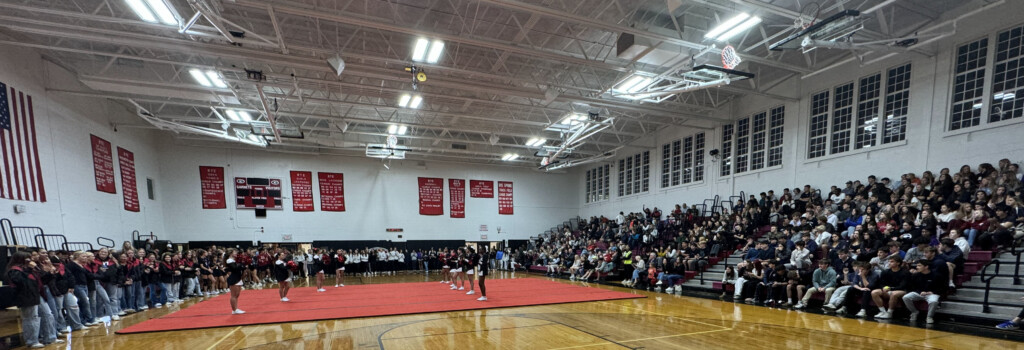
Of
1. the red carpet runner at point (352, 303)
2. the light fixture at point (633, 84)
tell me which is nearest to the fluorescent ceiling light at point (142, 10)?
the red carpet runner at point (352, 303)

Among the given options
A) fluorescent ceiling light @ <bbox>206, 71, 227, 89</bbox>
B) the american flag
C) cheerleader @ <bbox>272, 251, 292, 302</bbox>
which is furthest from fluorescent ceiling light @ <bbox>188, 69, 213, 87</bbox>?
cheerleader @ <bbox>272, 251, 292, 302</bbox>

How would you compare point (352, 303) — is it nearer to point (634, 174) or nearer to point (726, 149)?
point (726, 149)

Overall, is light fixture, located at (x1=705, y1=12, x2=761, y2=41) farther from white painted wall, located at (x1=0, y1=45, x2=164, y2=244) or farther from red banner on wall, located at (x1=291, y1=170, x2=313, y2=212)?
red banner on wall, located at (x1=291, y1=170, x2=313, y2=212)

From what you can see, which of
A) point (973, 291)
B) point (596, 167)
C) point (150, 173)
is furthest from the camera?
point (596, 167)

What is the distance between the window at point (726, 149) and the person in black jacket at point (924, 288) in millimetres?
11398

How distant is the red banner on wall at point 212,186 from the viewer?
22.3 meters

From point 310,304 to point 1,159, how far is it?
30.3 ft

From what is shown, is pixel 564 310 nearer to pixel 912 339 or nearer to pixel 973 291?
pixel 912 339

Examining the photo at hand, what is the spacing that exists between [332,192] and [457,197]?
7932 mm

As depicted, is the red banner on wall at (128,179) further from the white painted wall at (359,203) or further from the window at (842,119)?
the window at (842,119)

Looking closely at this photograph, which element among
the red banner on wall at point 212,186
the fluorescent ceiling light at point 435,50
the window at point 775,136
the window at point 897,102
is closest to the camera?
the fluorescent ceiling light at point 435,50

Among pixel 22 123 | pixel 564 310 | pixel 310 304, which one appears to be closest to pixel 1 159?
pixel 22 123

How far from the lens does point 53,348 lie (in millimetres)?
6535

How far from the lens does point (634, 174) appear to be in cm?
2508
